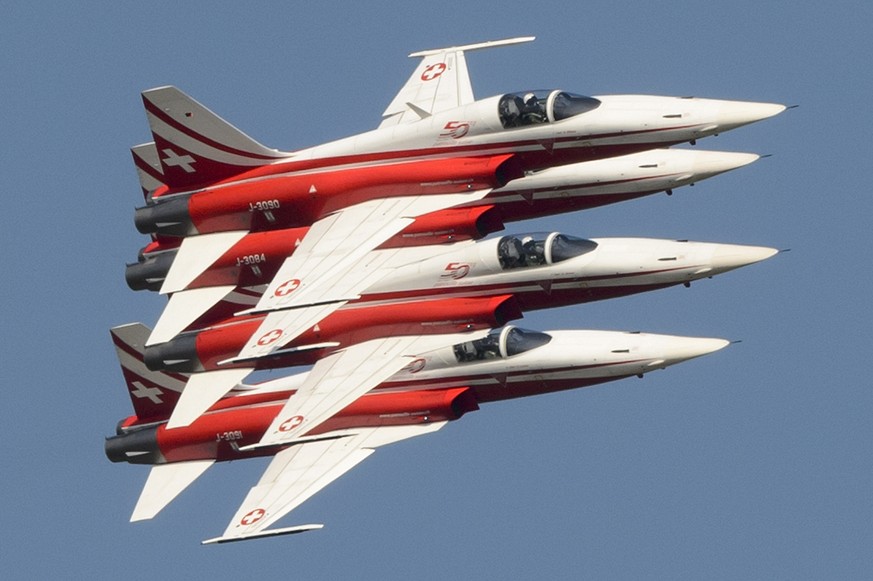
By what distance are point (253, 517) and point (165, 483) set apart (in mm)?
4523

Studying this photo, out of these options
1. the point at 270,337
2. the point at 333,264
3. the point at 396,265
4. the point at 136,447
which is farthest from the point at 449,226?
the point at 136,447

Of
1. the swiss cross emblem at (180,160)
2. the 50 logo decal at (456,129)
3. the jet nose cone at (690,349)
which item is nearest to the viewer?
the jet nose cone at (690,349)

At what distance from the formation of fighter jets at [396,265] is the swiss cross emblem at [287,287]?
0.18ft

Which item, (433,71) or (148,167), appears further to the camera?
(433,71)

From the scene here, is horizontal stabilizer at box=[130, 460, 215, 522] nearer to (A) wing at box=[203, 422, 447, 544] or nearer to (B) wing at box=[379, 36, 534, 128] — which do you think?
(A) wing at box=[203, 422, 447, 544]

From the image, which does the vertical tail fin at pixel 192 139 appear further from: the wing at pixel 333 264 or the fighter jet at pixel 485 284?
the fighter jet at pixel 485 284

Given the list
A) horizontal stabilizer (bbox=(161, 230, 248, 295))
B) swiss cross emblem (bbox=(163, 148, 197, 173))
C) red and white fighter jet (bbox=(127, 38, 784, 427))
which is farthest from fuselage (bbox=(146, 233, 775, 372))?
swiss cross emblem (bbox=(163, 148, 197, 173))

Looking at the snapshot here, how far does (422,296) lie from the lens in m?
58.0

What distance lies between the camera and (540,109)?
2264 inches

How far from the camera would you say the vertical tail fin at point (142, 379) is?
61.8 meters

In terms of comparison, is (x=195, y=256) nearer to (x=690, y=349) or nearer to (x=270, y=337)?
(x=270, y=337)

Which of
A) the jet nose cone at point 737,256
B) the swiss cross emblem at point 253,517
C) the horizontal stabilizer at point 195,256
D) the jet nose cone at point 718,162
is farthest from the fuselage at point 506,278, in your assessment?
the swiss cross emblem at point 253,517

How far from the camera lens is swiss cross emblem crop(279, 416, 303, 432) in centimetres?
5603

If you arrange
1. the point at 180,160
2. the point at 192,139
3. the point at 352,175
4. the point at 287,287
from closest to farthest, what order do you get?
the point at 287,287, the point at 352,175, the point at 192,139, the point at 180,160
